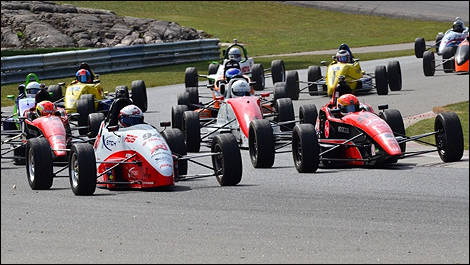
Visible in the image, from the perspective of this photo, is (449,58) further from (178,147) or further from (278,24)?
(278,24)

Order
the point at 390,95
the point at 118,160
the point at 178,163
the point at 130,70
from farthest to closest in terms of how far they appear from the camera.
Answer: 1. the point at 130,70
2. the point at 390,95
3. the point at 178,163
4. the point at 118,160

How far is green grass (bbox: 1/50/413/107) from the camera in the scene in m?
32.2

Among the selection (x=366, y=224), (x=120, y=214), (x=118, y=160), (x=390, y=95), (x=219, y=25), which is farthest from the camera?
(x=219, y=25)

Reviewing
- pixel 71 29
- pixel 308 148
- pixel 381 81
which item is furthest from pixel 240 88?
pixel 71 29

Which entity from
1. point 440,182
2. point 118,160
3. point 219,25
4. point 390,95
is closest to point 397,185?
point 440,182

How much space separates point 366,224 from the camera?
11.7 m

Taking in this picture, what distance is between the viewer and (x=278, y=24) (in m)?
56.8

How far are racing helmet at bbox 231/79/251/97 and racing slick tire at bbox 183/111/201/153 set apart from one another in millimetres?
1366

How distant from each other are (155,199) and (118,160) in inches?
48.9

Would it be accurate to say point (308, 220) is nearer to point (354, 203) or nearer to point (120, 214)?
point (354, 203)

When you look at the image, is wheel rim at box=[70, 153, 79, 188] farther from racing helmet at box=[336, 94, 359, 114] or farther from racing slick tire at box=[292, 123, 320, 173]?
racing helmet at box=[336, 94, 359, 114]

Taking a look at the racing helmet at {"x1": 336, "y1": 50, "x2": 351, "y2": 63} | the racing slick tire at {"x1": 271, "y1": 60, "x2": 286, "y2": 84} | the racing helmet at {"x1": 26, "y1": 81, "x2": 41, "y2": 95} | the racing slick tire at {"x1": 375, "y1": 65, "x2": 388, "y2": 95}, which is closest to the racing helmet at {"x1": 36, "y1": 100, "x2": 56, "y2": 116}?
the racing helmet at {"x1": 26, "y1": 81, "x2": 41, "y2": 95}

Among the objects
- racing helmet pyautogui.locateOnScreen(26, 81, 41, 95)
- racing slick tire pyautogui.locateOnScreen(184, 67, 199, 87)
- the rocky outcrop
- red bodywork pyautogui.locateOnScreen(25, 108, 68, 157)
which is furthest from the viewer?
the rocky outcrop

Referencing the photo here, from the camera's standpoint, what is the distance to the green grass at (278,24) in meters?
48.8
